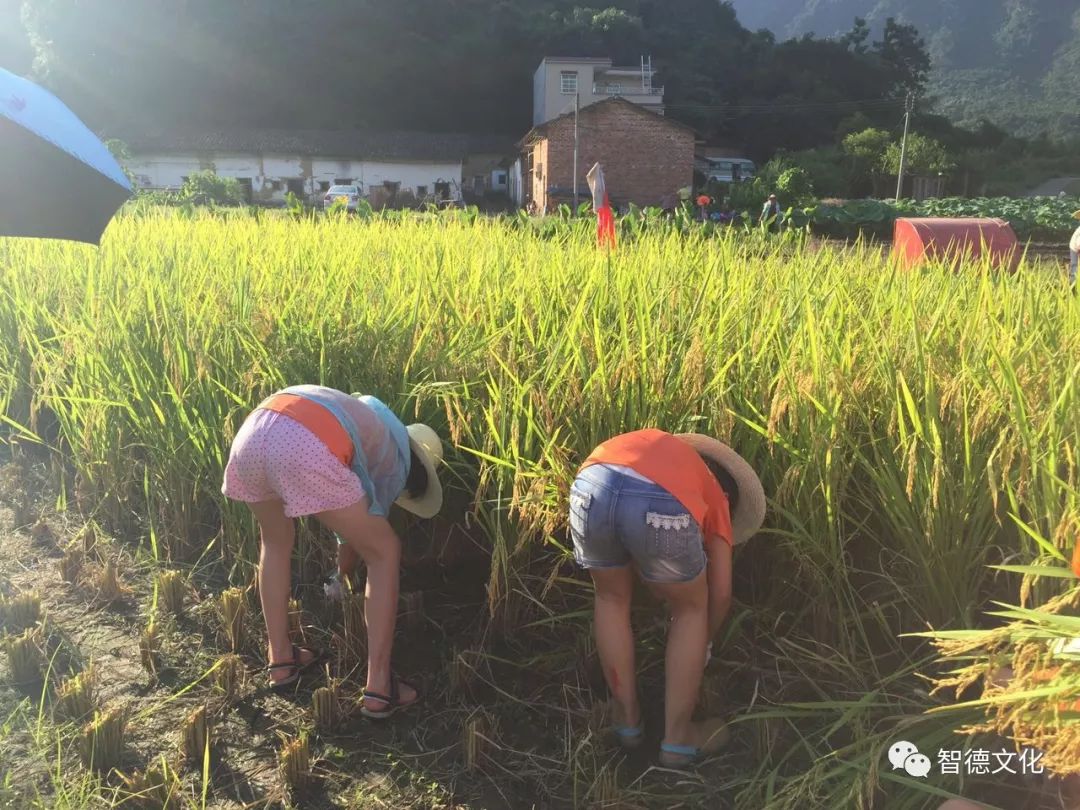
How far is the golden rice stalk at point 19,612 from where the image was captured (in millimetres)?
1601

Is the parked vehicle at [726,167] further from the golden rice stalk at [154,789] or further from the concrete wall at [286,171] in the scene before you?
the golden rice stalk at [154,789]

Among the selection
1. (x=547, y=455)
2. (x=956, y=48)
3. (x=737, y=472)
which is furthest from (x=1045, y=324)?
(x=956, y=48)

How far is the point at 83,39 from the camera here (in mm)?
34688

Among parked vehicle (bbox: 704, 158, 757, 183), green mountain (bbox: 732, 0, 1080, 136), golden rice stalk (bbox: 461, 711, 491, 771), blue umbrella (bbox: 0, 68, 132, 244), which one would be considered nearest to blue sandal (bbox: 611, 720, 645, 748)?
golden rice stalk (bbox: 461, 711, 491, 771)

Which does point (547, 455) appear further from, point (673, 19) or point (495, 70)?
point (673, 19)

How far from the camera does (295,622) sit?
167 cm

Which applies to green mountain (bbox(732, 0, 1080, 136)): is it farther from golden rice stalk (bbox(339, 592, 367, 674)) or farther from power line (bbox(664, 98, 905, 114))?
golden rice stalk (bbox(339, 592, 367, 674))

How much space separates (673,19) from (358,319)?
195 ft

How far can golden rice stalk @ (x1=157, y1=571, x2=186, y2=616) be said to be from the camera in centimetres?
170

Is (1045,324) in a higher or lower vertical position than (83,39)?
lower

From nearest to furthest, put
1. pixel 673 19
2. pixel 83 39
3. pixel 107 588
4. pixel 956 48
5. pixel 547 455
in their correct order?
pixel 547 455
pixel 107 588
pixel 83 39
pixel 673 19
pixel 956 48

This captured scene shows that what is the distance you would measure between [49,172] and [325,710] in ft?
4.03

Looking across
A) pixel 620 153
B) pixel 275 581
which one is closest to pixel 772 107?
pixel 620 153

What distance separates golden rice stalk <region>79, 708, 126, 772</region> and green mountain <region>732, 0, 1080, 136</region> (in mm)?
67181
